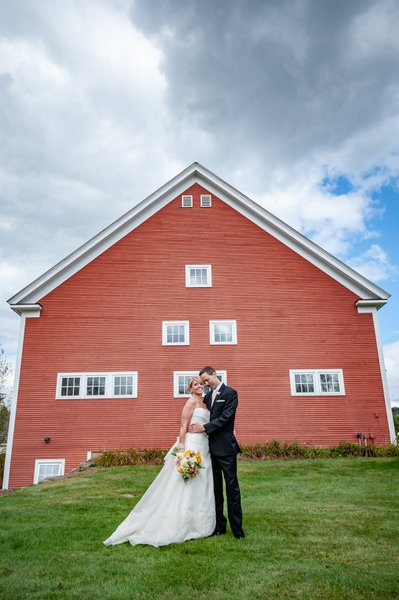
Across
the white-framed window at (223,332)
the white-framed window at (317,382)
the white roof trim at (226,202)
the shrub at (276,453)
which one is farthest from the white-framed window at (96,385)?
the white-framed window at (317,382)

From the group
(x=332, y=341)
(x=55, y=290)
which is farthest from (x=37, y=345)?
(x=332, y=341)

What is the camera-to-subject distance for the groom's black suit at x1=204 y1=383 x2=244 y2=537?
5.55 m

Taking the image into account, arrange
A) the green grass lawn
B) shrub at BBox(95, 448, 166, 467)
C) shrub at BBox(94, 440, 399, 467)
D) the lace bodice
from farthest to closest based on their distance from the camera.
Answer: shrub at BBox(94, 440, 399, 467), shrub at BBox(95, 448, 166, 467), the lace bodice, the green grass lawn

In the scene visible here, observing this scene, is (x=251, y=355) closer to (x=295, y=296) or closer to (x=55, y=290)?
(x=295, y=296)

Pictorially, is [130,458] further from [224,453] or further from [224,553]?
[224,553]

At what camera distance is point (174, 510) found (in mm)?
5547

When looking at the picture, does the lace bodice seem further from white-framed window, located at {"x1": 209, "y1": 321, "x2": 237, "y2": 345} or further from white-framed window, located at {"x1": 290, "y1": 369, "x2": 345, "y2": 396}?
white-framed window, located at {"x1": 290, "y1": 369, "x2": 345, "y2": 396}

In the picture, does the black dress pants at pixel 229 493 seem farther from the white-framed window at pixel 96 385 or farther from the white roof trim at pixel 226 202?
the white roof trim at pixel 226 202

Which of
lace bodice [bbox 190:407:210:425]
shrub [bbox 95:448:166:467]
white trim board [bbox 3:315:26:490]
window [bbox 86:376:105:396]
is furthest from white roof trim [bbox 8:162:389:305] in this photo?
lace bodice [bbox 190:407:210:425]

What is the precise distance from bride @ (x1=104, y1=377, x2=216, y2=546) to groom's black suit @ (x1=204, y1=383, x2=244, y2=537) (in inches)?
4.5

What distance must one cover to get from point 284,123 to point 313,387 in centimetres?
952

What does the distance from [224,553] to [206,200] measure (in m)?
14.9

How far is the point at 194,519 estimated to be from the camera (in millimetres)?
5570

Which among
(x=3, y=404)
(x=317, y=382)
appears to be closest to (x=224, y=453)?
(x=317, y=382)
